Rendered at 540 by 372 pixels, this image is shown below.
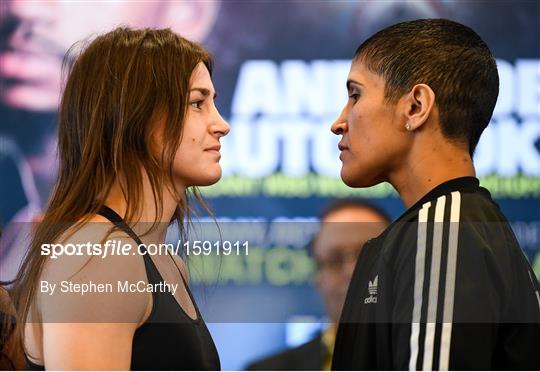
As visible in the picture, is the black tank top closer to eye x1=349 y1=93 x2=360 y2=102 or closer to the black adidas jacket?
the black adidas jacket

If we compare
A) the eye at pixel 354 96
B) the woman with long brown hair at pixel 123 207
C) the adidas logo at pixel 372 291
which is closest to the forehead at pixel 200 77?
the woman with long brown hair at pixel 123 207

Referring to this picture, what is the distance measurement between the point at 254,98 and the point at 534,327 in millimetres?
1019

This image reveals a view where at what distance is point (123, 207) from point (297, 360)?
62 centimetres

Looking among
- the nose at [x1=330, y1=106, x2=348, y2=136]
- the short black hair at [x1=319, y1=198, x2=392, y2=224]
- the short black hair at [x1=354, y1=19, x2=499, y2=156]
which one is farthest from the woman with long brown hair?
the short black hair at [x1=319, y1=198, x2=392, y2=224]

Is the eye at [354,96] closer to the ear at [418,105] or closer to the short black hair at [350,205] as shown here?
the ear at [418,105]

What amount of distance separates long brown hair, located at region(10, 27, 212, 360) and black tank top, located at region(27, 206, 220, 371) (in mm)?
66

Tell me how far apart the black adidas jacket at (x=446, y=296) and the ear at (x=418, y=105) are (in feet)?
0.43

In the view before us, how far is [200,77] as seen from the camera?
67.8 inches

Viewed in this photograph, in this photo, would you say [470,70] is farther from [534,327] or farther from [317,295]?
[317,295]

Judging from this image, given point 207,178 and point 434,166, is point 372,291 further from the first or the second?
point 207,178

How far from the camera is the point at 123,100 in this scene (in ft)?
5.31

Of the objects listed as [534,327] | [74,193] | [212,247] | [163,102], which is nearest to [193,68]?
[163,102]

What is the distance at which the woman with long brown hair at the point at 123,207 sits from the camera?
1482mm

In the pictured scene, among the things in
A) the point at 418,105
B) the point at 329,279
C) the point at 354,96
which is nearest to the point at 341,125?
the point at 354,96
